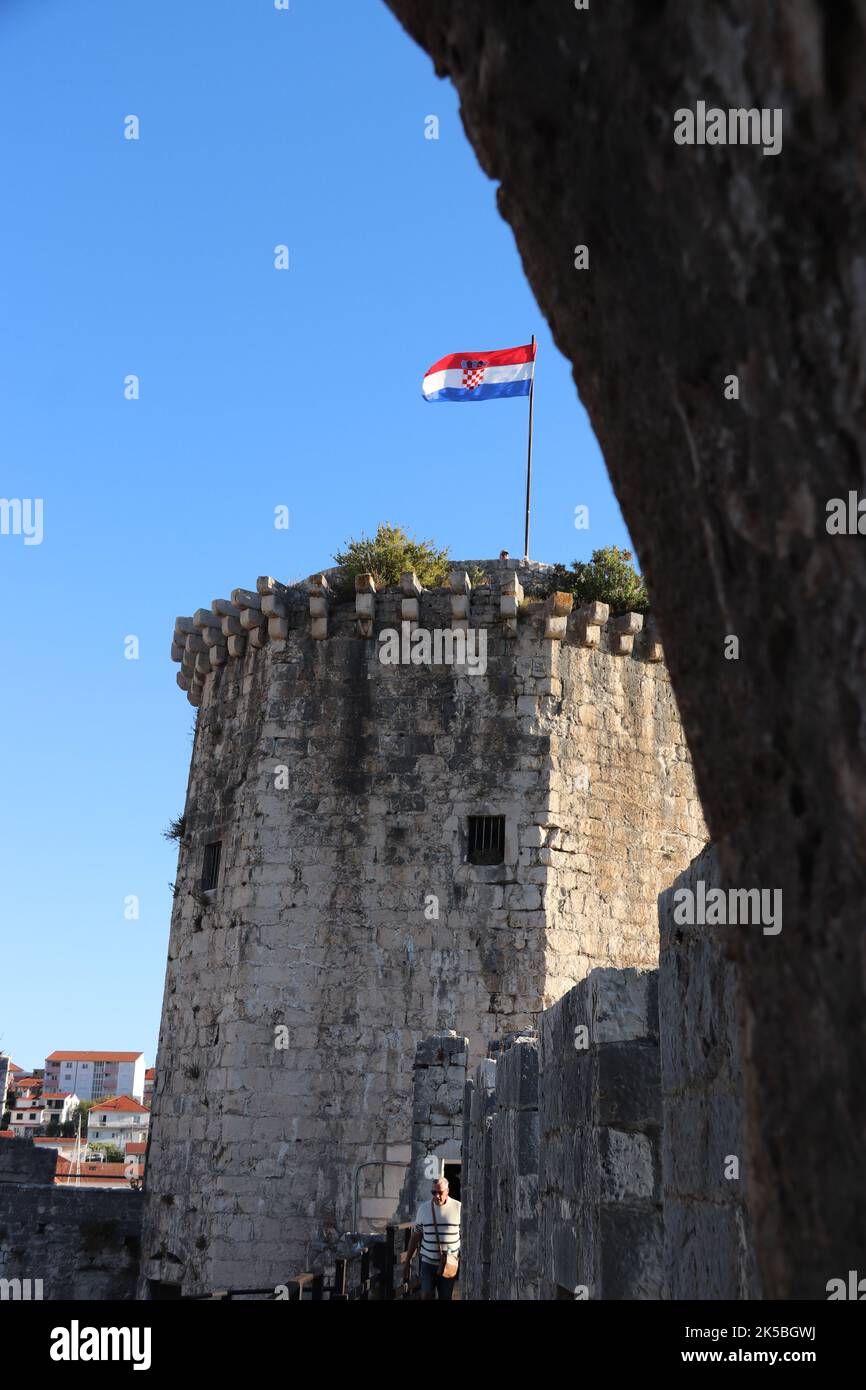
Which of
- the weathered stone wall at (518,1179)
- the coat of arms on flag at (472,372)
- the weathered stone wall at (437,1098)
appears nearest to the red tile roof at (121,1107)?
the coat of arms on flag at (472,372)

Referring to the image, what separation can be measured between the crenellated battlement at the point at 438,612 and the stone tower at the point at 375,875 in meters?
0.02

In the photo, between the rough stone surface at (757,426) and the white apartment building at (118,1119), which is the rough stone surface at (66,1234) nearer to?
the rough stone surface at (757,426)

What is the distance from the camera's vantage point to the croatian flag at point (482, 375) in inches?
556

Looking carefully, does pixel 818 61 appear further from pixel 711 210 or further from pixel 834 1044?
pixel 834 1044

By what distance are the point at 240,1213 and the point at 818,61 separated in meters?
12.1

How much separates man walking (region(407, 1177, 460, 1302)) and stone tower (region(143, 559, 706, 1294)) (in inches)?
148

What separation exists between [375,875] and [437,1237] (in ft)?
15.9

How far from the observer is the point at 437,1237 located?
26.7 ft

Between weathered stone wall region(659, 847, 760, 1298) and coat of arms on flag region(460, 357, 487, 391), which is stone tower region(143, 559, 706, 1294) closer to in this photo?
coat of arms on flag region(460, 357, 487, 391)

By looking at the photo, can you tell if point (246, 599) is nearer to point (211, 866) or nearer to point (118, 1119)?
point (211, 866)

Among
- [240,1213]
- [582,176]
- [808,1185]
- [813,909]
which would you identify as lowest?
[240,1213]

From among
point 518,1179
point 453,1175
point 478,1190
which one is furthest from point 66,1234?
point 518,1179

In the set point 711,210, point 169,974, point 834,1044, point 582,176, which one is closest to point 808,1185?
point 834,1044

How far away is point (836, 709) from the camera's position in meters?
1.34
